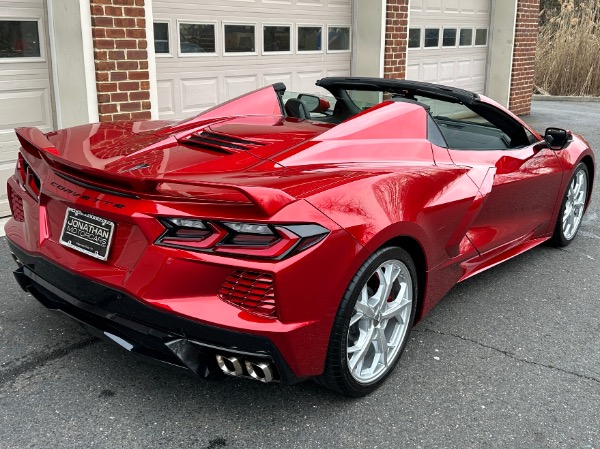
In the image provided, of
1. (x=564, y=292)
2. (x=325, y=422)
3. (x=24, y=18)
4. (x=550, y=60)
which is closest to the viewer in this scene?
(x=325, y=422)

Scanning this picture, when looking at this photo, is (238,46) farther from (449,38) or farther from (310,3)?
(449,38)

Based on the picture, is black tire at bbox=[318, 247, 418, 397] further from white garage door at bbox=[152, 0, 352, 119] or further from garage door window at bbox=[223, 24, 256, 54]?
garage door window at bbox=[223, 24, 256, 54]

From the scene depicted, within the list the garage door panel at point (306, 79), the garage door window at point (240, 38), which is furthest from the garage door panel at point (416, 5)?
the garage door window at point (240, 38)

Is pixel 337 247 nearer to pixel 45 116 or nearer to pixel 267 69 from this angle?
pixel 45 116

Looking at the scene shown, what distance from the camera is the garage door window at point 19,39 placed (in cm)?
538

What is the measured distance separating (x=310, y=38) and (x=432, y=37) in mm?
3069

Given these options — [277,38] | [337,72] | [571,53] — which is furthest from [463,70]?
[571,53]

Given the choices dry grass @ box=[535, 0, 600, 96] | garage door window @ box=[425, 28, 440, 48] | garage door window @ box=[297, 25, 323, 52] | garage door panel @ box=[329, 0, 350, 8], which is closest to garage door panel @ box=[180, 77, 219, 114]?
garage door window @ box=[297, 25, 323, 52]

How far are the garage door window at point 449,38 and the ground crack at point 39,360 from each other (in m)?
9.20

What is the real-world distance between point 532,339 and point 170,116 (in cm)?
463

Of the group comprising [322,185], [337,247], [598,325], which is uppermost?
[322,185]

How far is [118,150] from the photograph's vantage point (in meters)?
2.87

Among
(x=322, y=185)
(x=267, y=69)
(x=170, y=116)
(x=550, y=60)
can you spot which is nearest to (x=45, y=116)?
(x=170, y=116)

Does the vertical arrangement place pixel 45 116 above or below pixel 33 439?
above
